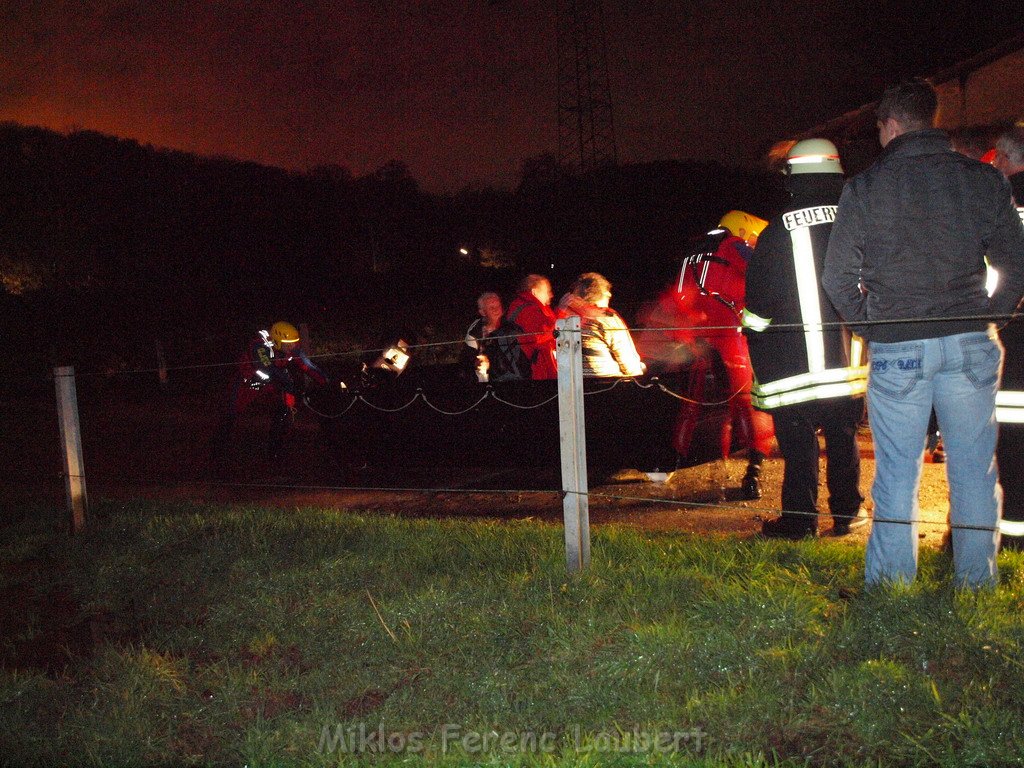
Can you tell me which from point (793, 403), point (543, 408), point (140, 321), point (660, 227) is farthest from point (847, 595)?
point (660, 227)

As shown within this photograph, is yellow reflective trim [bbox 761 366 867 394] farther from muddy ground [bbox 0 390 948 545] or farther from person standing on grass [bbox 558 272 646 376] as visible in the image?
person standing on grass [bbox 558 272 646 376]

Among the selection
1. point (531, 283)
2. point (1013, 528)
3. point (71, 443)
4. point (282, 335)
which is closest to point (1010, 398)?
point (1013, 528)

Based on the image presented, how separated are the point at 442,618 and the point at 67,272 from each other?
1131 inches

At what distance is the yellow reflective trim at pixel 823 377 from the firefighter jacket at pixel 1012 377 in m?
0.74

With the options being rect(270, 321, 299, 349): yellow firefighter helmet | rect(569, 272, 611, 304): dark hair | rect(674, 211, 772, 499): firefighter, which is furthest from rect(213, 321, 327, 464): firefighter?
rect(674, 211, 772, 499): firefighter

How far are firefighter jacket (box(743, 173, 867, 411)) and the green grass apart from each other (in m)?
0.85

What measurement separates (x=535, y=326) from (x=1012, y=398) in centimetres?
407

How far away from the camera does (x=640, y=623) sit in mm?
3891

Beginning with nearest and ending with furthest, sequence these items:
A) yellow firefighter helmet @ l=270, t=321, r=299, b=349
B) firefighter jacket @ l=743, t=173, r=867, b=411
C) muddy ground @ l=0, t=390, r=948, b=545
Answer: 1. firefighter jacket @ l=743, t=173, r=867, b=411
2. muddy ground @ l=0, t=390, r=948, b=545
3. yellow firefighter helmet @ l=270, t=321, r=299, b=349

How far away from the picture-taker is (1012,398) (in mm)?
4160

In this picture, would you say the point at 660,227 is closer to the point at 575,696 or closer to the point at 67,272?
the point at 67,272

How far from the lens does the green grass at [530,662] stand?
300 cm

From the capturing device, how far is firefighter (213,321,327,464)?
9102mm

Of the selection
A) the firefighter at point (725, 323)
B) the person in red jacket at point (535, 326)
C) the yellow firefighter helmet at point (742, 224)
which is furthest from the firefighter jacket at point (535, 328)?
the yellow firefighter helmet at point (742, 224)
